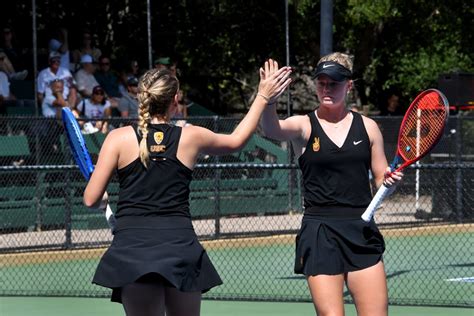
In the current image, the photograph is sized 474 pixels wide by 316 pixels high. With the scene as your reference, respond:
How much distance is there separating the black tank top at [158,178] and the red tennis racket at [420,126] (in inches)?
60.4

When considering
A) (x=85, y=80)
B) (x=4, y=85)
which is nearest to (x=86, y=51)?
(x=85, y=80)

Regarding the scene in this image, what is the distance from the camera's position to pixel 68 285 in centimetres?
1223

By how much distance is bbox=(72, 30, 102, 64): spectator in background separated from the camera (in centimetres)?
1775

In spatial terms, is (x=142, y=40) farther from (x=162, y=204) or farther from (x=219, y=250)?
(x=162, y=204)

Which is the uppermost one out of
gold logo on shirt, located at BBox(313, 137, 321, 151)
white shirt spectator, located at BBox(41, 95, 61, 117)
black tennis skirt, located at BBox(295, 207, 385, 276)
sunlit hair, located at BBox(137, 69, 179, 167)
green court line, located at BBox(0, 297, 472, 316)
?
sunlit hair, located at BBox(137, 69, 179, 167)

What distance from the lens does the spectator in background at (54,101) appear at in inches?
624

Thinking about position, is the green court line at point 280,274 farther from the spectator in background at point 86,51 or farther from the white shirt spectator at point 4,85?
the spectator in background at point 86,51

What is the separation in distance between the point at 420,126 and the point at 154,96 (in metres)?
2.19

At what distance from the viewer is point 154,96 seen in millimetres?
5375

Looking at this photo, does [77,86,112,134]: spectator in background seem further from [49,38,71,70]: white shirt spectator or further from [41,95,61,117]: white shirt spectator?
[49,38,71,70]: white shirt spectator

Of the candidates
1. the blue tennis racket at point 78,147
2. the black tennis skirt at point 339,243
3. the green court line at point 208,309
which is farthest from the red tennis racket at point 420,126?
the green court line at point 208,309

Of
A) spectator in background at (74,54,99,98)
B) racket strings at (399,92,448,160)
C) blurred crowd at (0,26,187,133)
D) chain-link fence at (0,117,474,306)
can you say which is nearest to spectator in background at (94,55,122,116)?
blurred crowd at (0,26,187,133)

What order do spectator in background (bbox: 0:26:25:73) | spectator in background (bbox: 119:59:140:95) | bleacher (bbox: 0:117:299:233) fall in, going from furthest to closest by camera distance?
spectator in background (bbox: 119:59:140:95)
spectator in background (bbox: 0:26:25:73)
bleacher (bbox: 0:117:299:233)

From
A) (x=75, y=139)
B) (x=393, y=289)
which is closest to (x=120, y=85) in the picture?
(x=393, y=289)
